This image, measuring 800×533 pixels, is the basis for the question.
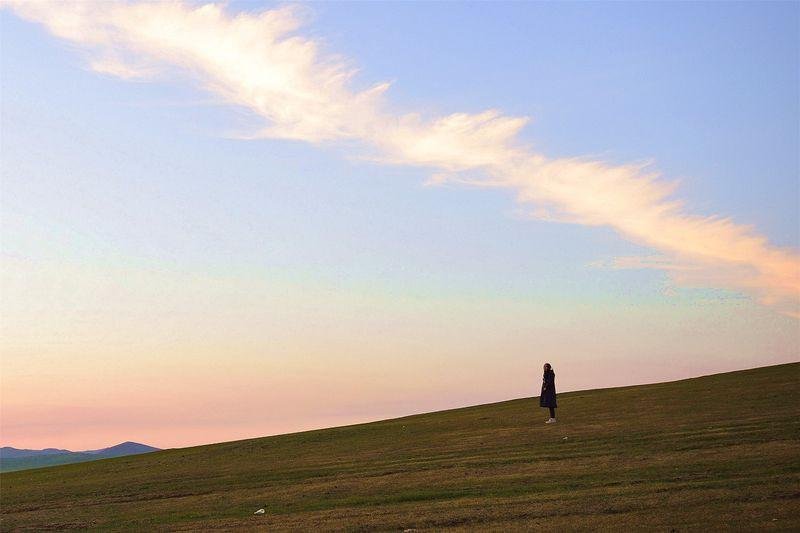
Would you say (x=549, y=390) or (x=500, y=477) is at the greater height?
(x=549, y=390)

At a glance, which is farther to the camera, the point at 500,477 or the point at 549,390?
the point at 549,390

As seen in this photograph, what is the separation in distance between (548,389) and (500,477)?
51.6 feet

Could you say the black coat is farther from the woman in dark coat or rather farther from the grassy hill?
the grassy hill

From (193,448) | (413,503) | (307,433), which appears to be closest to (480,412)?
(307,433)

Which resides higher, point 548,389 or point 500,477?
point 548,389

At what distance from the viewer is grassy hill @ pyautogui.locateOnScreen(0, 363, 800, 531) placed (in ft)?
69.9

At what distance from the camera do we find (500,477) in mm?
27594

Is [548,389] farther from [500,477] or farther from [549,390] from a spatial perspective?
[500,477]

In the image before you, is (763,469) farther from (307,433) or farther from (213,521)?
(307,433)

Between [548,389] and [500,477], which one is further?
[548,389]

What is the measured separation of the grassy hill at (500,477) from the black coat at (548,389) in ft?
4.42

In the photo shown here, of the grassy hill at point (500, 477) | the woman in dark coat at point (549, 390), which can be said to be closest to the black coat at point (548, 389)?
the woman in dark coat at point (549, 390)

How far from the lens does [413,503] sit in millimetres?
24938

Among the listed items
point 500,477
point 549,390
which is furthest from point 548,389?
point 500,477
